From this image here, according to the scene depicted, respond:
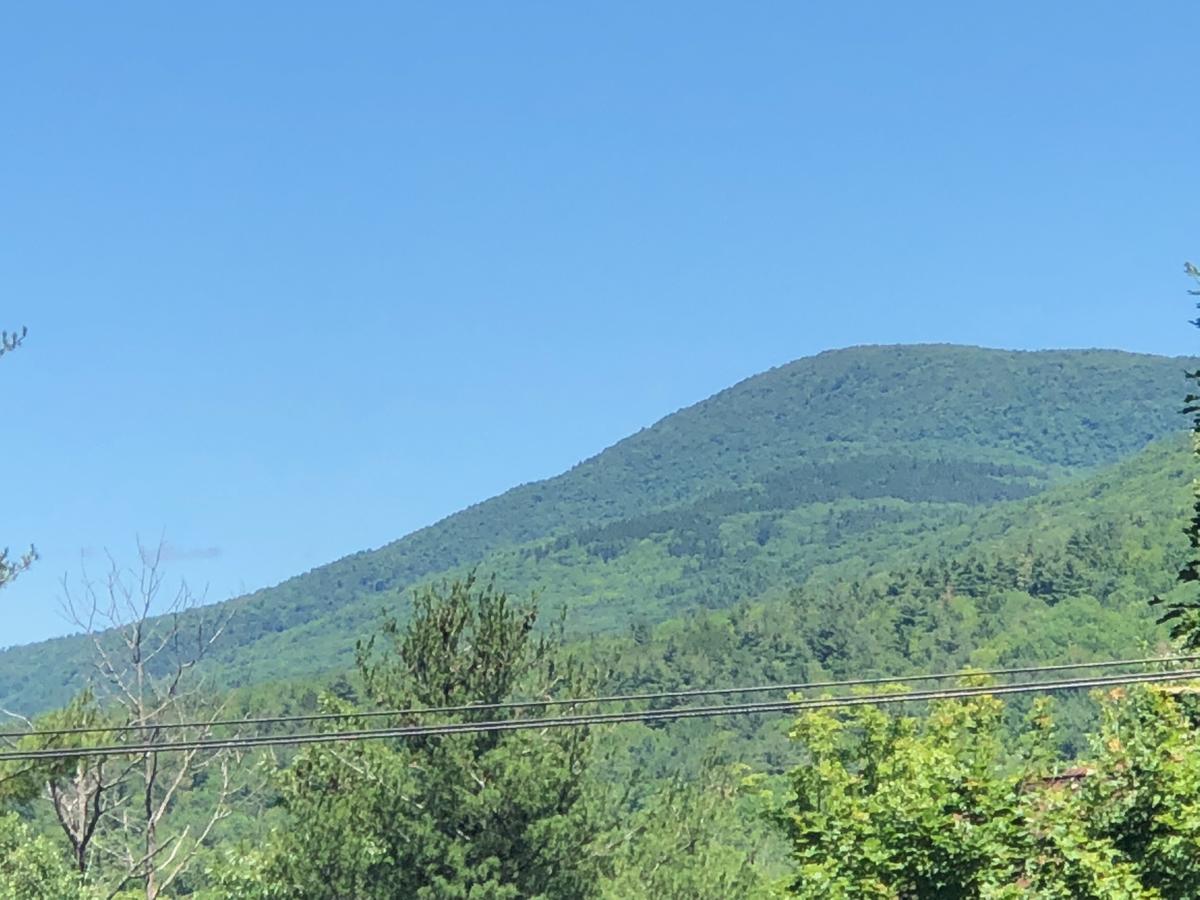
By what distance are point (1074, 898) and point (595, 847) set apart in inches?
577

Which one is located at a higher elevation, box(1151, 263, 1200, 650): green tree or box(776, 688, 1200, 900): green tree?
box(1151, 263, 1200, 650): green tree

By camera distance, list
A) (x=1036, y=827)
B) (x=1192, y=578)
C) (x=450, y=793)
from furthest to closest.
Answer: (x=450, y=793), (x=1192, y=578), (x=1036, y=827)

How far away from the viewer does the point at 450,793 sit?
25688 millimetres

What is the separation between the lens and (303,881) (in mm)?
26094

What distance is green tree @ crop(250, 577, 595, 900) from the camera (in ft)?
83.5

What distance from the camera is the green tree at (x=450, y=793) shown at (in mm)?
25453

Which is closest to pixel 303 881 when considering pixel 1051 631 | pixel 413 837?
pixel 413 837

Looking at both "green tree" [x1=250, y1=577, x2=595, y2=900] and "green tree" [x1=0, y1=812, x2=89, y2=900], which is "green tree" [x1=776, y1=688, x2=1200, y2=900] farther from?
"green tree" [x1=0, y1=812, x2=89, y2=900]

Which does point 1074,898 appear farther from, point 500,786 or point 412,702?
point 412,702

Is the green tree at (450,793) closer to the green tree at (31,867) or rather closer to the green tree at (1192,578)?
the green tree at (31,867)

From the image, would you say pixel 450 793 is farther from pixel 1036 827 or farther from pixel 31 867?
pixel 1036 827

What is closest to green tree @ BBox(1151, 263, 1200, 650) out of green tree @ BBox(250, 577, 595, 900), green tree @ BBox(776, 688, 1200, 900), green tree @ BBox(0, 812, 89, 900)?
green tree @ BBox(776, 688, 1200, 900)

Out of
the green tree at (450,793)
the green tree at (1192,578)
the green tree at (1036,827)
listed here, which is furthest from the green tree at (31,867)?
the green tree at (1192,578)

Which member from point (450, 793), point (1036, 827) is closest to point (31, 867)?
point (450, 793)
